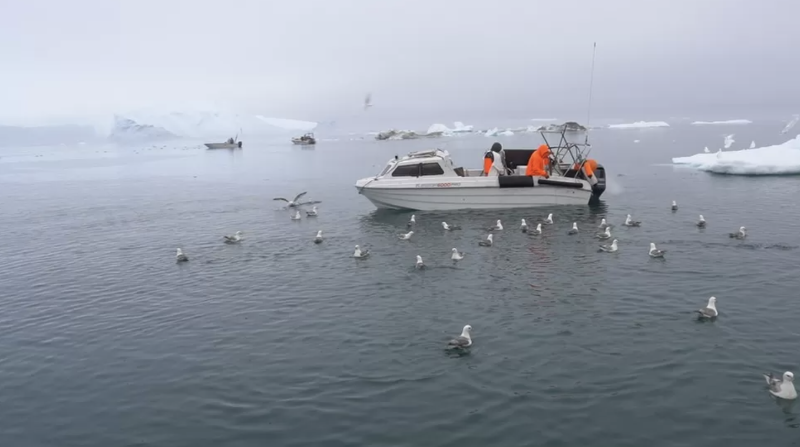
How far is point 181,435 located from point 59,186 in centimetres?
5569

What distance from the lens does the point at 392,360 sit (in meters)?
14.4

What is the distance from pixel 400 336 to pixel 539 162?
1934cm

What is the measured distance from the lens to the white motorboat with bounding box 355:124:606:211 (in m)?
32.5

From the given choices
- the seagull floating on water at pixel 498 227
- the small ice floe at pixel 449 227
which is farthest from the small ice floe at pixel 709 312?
the small ice floe at pixel 449 227

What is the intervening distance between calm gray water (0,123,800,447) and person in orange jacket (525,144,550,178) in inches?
106

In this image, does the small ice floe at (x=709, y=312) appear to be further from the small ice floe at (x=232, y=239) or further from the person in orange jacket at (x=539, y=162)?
the small ice floe at (x=232, y=239)

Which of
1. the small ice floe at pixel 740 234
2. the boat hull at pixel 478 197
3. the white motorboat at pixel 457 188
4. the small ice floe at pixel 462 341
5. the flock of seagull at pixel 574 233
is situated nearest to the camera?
Result: the flock of seagull at pixel 574 233

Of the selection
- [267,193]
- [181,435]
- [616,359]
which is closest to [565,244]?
[616,359]

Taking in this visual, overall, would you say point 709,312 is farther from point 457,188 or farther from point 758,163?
point 758,163

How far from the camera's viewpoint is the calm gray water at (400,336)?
11711mm

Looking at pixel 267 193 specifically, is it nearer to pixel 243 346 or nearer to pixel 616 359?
pixel 243 346

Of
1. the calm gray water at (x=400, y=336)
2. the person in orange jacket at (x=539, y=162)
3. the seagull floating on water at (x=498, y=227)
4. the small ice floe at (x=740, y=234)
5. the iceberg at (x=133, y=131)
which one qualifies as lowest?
the calm gray water at (x=400, y=336)

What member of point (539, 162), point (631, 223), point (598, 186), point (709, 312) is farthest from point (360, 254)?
point (598, 186)

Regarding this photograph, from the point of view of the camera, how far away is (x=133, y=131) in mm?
173375
